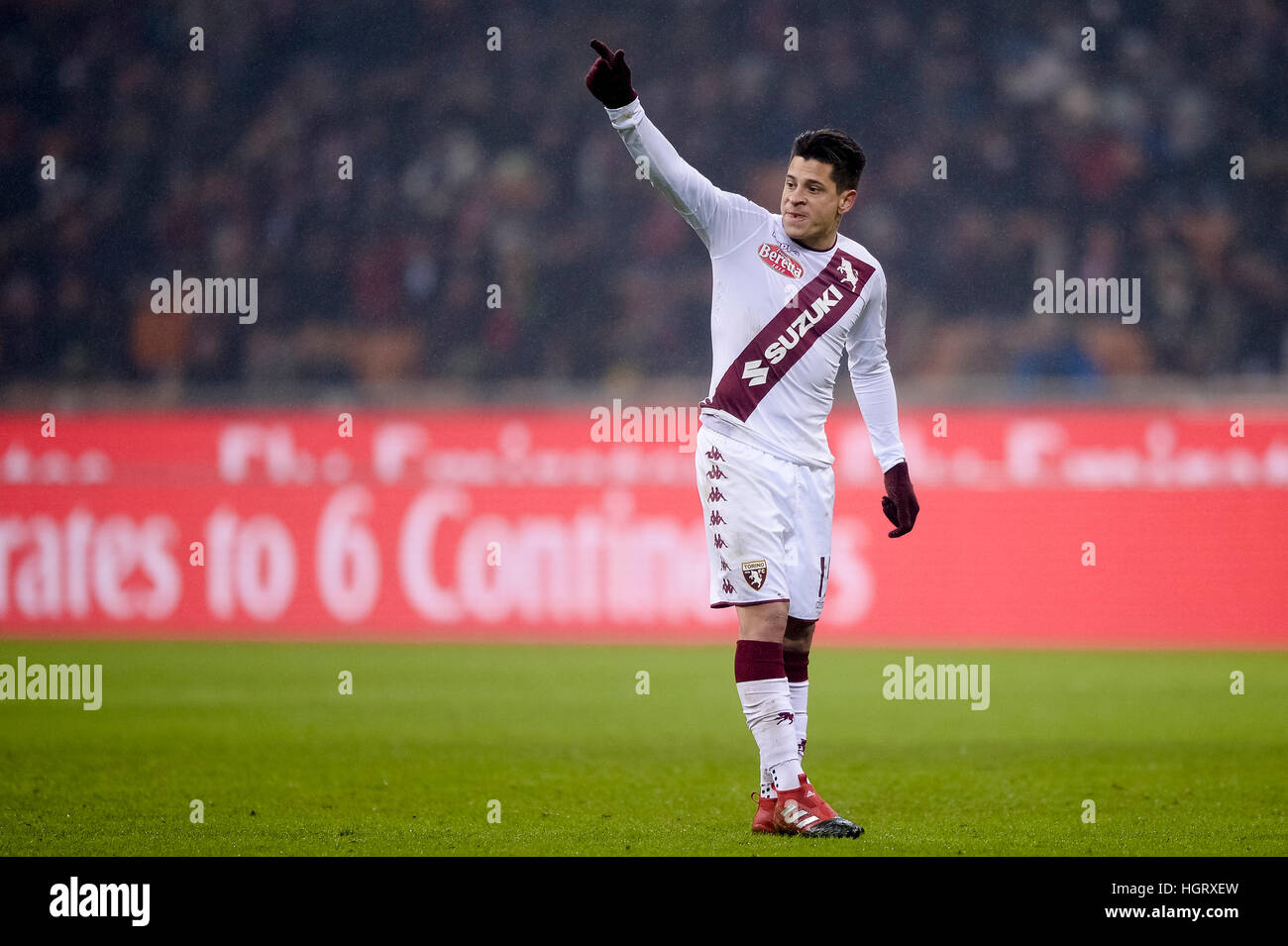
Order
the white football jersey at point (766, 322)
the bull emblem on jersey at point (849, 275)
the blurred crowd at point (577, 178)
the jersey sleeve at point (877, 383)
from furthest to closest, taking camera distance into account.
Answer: the blurred crowd at point (577, 178)
the jersey sleeve at point (877, 383)
the bull emblem on jersey at point (849, 275)
the white football jersey at point (766, 322)

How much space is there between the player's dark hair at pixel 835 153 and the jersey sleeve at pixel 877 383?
15.0 inches

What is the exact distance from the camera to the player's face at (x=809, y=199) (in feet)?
17.0

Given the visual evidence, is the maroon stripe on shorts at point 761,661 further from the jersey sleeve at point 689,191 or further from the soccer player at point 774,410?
the jersey sleeve at point 689,191

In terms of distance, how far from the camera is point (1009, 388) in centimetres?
→ 1157

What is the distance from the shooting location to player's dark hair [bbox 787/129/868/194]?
Answer: 515 centimetres

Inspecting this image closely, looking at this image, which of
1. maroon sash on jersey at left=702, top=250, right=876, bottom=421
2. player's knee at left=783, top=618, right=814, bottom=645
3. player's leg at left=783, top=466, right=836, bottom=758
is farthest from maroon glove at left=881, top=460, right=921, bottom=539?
maroon sash on jersey at left=702, top=250, right=876, bottom=421

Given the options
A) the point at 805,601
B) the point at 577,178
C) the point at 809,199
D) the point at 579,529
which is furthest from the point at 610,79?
the point at 577,178

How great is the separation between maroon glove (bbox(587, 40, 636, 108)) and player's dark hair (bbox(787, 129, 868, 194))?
583 mm

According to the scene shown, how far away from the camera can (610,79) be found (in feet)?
15.8

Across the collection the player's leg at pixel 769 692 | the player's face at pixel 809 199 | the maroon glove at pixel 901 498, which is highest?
the player's face at pixel 809 199

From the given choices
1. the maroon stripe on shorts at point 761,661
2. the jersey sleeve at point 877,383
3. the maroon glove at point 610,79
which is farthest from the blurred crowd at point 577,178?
the maroon glove at point 610,79

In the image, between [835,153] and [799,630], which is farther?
[799,630]

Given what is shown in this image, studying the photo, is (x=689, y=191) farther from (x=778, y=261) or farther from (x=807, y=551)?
(x=807, y=551)

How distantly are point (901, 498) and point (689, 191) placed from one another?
50.2 inches
